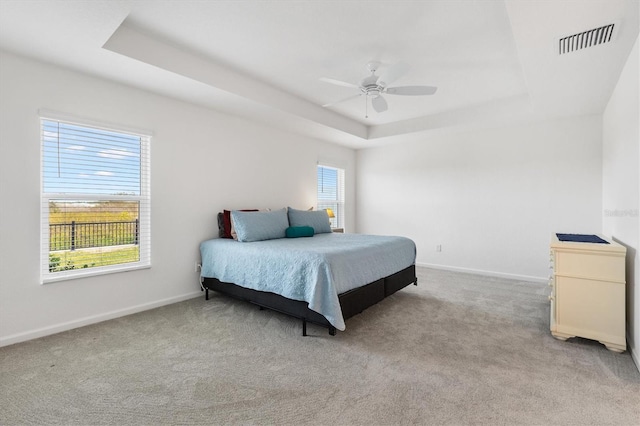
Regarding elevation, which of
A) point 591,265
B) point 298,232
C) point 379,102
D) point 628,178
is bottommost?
point 591,265

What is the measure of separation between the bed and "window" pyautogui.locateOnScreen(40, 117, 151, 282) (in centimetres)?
87

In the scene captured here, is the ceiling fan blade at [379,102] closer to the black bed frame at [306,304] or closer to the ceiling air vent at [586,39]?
the ceiling air vent at [586,39]

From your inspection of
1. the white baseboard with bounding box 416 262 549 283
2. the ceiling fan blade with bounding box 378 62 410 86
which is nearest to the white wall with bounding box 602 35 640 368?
the white baseboard with bounding box 416 262 549 283

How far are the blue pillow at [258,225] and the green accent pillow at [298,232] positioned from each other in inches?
2.7

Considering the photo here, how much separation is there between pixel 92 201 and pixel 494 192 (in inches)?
214

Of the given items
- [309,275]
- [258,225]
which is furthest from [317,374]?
[258,225]

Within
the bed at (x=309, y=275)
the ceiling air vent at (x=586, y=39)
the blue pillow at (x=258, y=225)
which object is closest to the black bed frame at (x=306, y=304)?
the bed at (x=309, y=275)

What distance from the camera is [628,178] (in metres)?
2.44

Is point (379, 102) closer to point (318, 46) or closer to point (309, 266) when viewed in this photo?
point (318, 46)

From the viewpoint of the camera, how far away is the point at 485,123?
4.53 m

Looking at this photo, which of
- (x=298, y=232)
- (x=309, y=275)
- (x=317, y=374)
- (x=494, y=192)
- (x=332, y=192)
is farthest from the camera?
(x=332, y=192)

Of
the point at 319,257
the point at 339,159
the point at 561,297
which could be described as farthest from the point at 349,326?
the point at 339,159

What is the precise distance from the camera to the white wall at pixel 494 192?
4.21 meters

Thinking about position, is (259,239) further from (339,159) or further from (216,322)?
(339,159)
